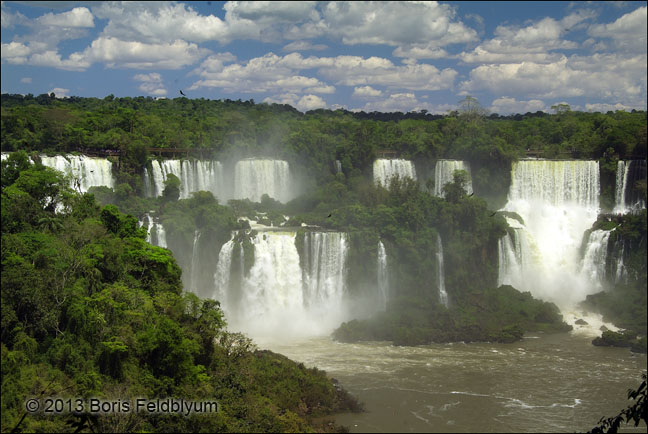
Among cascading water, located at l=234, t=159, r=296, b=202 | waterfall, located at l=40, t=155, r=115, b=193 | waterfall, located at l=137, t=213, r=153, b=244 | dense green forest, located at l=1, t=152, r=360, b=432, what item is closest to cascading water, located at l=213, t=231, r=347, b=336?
waterfall, located at l=137, t=213, r=153, b=244

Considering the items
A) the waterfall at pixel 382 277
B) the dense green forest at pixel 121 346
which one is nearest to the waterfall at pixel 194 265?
the dense green forest at pixel 121 346

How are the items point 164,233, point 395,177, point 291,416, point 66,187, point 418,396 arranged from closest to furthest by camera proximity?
point 291,416
point 418,396
point 66,187
point 164,233
point 395,177

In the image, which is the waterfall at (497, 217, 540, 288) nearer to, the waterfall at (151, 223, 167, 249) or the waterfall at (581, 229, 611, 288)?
the waterfall at (581, 229, 611, 288)

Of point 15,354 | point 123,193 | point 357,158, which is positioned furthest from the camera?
point 357,158

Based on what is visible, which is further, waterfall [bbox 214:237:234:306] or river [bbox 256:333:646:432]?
waterfall [bbox 214:237:234:306]

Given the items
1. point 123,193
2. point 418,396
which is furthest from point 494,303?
point 123,193

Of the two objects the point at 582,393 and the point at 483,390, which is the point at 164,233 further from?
the point at 582,393
